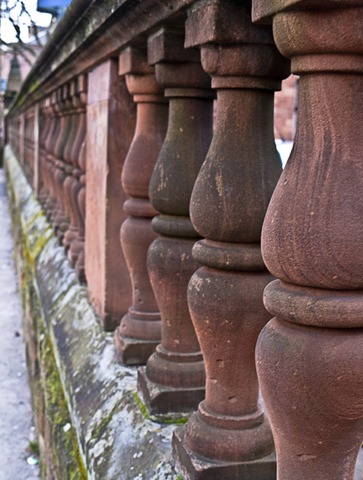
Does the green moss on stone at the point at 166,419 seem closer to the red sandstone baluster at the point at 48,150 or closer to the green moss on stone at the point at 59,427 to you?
the green moss on stone at the point at 59,427

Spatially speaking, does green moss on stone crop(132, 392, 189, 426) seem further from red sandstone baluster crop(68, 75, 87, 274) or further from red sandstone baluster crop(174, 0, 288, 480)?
red sandstone baluster crop(68, 75, 87, 274)

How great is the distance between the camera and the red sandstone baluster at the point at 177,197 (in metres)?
1.91

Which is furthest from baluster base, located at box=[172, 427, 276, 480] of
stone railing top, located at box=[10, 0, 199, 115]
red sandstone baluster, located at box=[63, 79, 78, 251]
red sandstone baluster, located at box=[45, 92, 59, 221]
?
red sandstone baluster, located at box=[45, 92, 59, 221]

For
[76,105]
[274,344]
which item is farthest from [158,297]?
[76,105]

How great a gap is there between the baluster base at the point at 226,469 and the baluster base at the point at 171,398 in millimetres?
343

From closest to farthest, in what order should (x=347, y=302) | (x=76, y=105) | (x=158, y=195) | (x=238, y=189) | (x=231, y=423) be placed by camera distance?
(x=347, y=302) < (x=238, y=189) < (x=231, y=423) < (x=158, y=195) < (x=76, y=105)

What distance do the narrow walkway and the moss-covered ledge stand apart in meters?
0.17

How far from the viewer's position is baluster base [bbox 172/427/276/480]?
1602mm

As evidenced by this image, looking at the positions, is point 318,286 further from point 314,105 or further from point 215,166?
point 215,166

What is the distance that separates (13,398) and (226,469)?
2852 millimetres

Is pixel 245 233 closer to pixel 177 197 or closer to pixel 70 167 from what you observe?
pixel 177 197

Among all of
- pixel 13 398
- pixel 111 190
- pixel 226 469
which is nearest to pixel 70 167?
pixel 13 398

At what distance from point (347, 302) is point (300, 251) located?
100 mm

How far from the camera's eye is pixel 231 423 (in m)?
1.66
